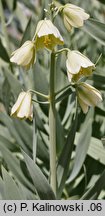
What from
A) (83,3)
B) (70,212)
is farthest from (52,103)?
(83,3)

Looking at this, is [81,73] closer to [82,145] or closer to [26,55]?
[26,55]

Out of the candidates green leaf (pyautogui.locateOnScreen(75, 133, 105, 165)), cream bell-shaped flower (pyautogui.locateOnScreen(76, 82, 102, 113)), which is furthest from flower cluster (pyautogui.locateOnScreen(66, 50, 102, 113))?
green leaf (pyautogui.locateOnScreen(75, 133, 105, 165))

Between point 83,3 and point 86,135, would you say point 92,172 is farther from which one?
point 83,3

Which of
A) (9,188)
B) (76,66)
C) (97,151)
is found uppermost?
(76,66)

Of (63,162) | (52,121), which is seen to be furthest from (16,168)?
(52,121)

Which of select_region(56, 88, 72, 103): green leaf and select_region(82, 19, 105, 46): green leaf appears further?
select_region(82, 19, 105, 46): green leaf

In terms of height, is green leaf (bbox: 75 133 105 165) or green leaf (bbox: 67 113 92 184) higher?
green leaf (bbox: 67 113 92 184)

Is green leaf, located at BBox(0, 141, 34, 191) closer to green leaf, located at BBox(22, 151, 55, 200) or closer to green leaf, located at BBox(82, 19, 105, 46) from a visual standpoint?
green leaf, located at BBox(22, 151, 55, 200)
